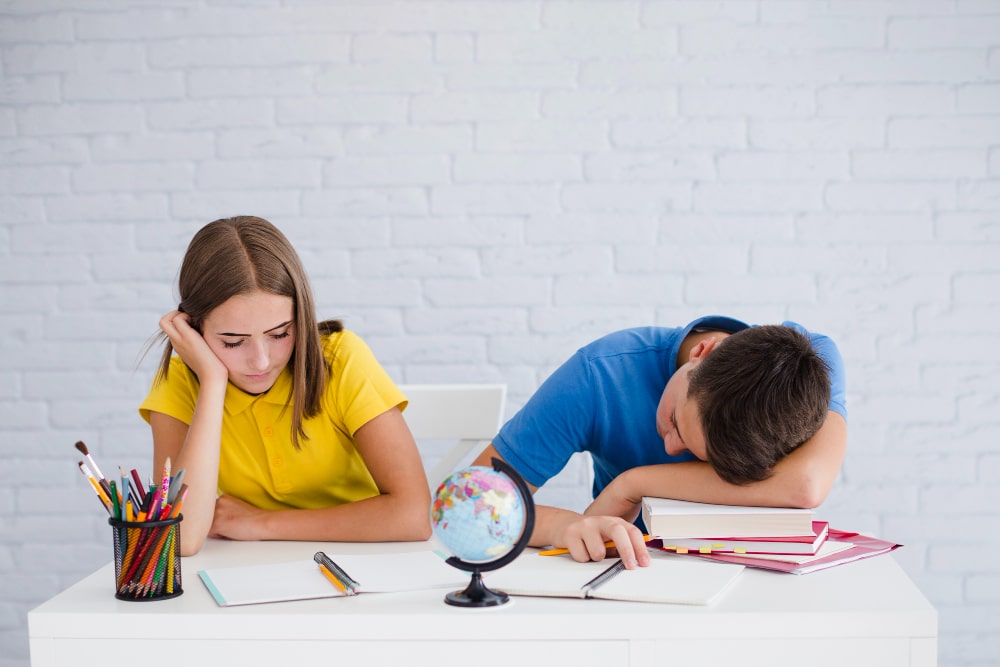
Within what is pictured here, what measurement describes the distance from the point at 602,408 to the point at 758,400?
15.7 inches

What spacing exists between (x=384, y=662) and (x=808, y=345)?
0.63 m

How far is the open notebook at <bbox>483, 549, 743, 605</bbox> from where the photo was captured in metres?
0.98

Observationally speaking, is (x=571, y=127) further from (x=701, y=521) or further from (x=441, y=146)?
(x=701, y=521)

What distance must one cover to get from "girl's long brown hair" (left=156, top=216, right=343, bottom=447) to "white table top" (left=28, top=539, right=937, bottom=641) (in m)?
0.52

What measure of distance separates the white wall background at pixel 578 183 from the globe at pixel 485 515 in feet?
4.26

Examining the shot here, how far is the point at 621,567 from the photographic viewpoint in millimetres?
1087

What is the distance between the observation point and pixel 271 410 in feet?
5.03

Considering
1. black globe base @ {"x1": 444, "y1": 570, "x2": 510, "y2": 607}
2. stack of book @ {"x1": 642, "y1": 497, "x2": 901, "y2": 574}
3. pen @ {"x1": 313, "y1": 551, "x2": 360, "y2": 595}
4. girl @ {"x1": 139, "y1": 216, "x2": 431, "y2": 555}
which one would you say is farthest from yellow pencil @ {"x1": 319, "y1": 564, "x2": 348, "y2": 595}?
stack of book @ {"x1": 642, "y1": 497, "x2": 901, "y2": 574}

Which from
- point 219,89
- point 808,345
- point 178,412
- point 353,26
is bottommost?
point 178,412

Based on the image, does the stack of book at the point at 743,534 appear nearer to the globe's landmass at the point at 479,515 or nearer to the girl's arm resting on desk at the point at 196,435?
the globe's landmass at the point at 479,515

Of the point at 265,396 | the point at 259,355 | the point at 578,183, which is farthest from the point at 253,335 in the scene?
the point at 578,183

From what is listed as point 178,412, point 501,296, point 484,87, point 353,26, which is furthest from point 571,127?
point 178,412

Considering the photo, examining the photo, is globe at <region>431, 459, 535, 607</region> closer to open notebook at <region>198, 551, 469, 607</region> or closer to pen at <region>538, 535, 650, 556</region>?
open notebook at <region>198, 551, 469, 607</region>

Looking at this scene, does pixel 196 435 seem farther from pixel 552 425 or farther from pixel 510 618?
pixel 510 618
